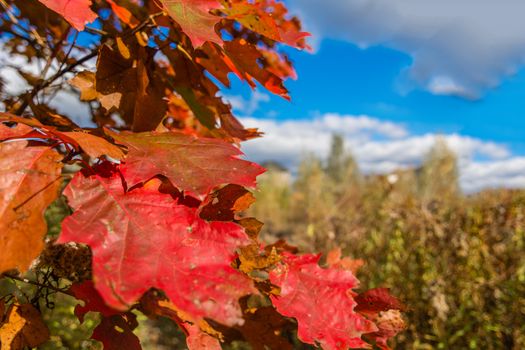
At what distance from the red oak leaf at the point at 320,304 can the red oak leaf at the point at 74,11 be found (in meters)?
0.56

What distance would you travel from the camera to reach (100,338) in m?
0.71

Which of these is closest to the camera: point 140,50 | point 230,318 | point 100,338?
point 230,318

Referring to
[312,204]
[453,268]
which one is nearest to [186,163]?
[453,268]

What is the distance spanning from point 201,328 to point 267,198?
14005 mm

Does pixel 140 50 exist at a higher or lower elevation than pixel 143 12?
lower

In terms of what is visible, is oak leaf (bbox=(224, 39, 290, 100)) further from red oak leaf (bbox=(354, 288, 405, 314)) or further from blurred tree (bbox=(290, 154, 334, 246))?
blurred tree (bbox=(290, 154, 334, 246))

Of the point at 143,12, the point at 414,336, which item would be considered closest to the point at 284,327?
the point at 143,12

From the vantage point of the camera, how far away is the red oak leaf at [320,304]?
0.69 metres

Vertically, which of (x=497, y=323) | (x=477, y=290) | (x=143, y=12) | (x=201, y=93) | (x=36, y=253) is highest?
(x=143, y=12)

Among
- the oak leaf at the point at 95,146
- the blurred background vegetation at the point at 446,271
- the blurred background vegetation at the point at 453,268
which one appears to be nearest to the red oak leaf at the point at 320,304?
the oak leaf at the point at 95,146

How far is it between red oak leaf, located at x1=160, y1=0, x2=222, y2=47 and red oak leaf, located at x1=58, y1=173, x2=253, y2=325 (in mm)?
265

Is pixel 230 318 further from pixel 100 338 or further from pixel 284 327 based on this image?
pixel 284 327

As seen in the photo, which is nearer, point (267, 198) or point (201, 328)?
point (201, 328)

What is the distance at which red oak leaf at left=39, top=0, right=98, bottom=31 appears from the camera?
710mm
